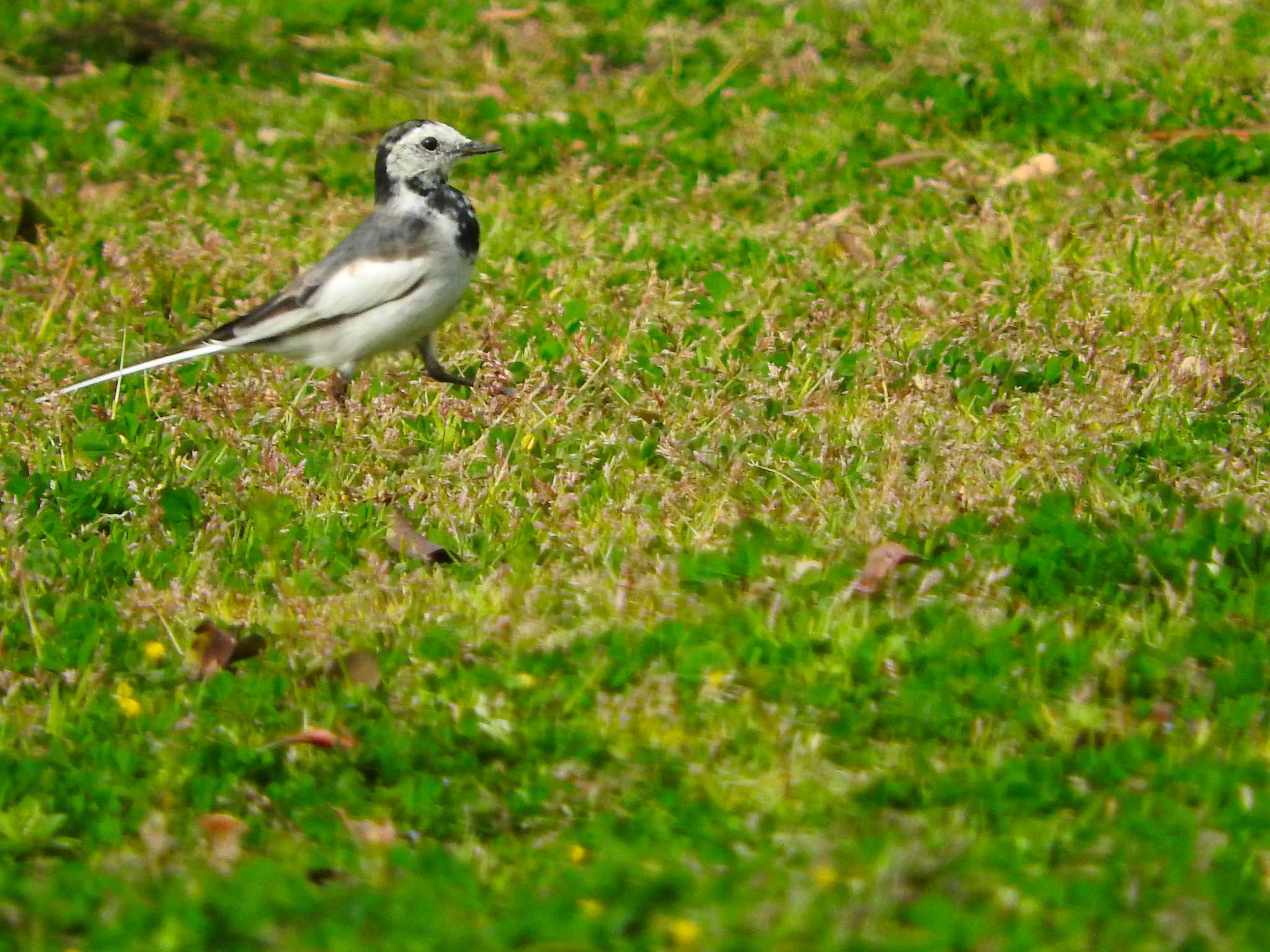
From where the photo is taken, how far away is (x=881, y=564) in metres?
4.94

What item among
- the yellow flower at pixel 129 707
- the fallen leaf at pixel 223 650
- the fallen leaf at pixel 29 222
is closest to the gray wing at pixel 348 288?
the fallen leaf at pixel 223 650

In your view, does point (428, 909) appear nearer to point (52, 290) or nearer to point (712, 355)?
point (712, 355)

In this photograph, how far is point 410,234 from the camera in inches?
273

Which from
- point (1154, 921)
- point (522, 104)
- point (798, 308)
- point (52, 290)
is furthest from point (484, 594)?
point (522, 104)

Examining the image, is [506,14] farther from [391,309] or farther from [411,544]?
[411,544]

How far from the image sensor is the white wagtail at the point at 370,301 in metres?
6.81

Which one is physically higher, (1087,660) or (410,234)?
(410,234)

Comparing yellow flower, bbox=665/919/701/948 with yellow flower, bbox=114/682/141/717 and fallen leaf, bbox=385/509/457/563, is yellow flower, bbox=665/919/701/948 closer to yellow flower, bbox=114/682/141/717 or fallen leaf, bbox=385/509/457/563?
yellow flower, bbox=114/682/141/717

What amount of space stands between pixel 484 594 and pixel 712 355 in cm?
227

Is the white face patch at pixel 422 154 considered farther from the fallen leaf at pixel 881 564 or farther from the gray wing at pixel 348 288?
the fallen leaf at pixel 881 564

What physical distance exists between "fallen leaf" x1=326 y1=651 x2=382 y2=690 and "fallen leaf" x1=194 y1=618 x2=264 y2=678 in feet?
0.86

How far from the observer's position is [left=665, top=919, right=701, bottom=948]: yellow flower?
10.4 ft

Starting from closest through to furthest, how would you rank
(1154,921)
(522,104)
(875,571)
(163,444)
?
(1154,921) → (875,571) → (163,444) → (522,104)

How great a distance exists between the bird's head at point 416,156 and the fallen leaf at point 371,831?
3.73 metres
